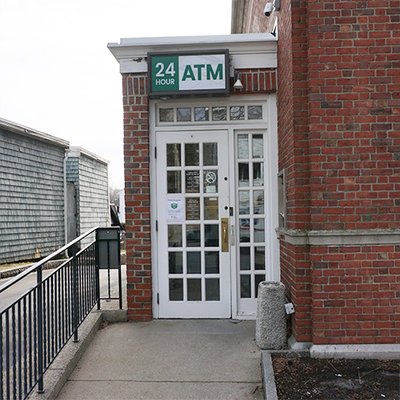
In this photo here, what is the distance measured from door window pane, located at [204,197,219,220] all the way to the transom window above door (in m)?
0.97

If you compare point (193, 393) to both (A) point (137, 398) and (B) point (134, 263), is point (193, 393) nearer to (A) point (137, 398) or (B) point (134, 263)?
(A) point (137, 398)

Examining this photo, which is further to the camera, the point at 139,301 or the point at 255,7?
the point at 255,7

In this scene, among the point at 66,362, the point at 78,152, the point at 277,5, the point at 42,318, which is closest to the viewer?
the point at 42,318

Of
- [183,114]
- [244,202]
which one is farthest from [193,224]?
[183,114]

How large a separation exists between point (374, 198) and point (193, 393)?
2359 millimetres

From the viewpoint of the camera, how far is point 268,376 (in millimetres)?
3541

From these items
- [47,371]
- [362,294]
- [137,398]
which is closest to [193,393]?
[137,398]

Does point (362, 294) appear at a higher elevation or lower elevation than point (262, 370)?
higher

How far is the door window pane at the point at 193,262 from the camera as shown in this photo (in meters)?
5.38

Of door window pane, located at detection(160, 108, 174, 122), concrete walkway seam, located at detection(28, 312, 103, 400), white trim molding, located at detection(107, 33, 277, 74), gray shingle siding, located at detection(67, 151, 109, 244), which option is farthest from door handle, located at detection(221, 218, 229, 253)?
gray shingle siding, located at detection(67, 151, 109, 244)

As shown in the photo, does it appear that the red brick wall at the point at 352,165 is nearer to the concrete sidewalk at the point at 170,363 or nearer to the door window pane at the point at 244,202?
the concrete sidewalk at the point at 170,363

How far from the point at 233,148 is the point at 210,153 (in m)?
0.29

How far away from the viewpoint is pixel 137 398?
11.5ft

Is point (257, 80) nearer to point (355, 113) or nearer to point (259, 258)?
point (355, 113)
